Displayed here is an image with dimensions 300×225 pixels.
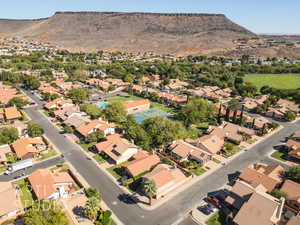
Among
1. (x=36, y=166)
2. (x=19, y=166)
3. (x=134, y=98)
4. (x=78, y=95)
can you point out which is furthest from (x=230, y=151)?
(x=78, y=95)

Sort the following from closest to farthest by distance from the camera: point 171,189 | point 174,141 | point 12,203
Answer: point 12,203 < point 171,189 < point 174,141

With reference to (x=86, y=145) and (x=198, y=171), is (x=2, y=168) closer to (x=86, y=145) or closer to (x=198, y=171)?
(x=86, y=145)

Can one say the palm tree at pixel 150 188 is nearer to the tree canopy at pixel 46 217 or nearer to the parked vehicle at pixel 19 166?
the tree canopy at pixel 46 217

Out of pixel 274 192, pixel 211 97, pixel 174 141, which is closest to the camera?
pixel 274 192

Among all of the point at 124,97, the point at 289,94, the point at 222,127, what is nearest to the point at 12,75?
the point at 124,97

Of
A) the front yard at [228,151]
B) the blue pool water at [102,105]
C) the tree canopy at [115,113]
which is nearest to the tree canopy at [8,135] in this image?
the tree canopy at [115,113]

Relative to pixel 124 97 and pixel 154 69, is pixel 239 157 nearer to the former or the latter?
pixel 124 97

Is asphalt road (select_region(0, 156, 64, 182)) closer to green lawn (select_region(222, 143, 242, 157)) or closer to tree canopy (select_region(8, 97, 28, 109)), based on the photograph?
green lawn (select_region(222, 143, 242, 157))
